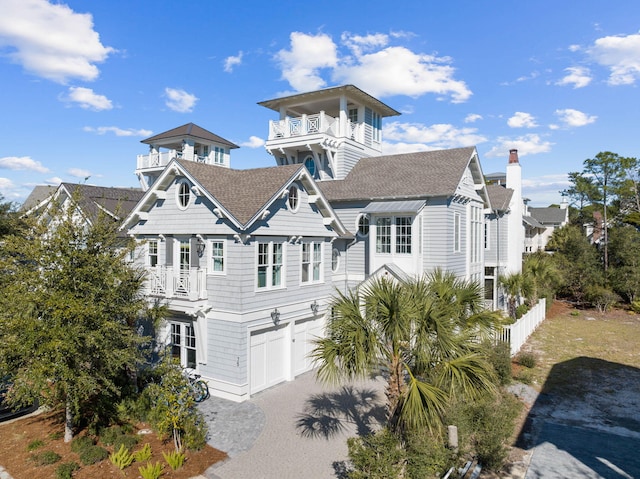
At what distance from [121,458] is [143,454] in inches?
19.6

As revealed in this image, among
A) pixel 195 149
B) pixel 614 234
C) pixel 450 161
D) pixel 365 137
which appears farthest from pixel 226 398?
pixel 614 234

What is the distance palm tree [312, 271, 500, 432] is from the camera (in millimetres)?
8477

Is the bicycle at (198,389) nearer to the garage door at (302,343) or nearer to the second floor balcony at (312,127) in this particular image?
the garage door at (302,343)

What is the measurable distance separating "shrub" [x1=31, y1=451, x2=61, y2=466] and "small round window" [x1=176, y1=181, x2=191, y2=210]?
867cm

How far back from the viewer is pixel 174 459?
10359 millimetres

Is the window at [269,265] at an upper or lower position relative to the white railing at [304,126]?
lower

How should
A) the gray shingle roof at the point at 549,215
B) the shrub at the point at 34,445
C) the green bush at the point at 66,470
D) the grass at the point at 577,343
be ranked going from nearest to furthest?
the green bush at the point at 66,470 < the shrub at the point at 34,445 < the grass at the point at 577,343 < the gray shingle roof at the point at 549,215

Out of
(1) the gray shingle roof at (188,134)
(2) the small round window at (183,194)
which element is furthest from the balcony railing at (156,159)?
(2) the small round window at (183,194)

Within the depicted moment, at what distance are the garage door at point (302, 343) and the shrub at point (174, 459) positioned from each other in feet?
23.4

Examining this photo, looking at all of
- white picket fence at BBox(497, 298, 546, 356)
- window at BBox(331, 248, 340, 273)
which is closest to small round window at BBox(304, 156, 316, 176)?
window at BBox(331, 248, 340, 273)

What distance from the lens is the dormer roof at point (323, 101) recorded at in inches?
971

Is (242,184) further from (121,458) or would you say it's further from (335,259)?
(121,458)

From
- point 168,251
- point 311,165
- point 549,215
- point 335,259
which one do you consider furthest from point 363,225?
point 549,215

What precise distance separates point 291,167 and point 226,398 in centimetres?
869
